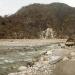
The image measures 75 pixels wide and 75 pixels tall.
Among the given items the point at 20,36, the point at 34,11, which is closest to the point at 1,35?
the point at 20,36

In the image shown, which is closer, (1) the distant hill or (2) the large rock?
(2) the large rock

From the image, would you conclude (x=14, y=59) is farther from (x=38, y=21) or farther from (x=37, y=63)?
(x=38, y=21)

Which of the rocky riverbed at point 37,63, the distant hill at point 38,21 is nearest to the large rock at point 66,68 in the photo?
the rocky riverbed at point 37,63

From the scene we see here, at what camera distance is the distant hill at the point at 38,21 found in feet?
326

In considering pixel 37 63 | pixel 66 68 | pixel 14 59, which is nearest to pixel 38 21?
pixel 14 59

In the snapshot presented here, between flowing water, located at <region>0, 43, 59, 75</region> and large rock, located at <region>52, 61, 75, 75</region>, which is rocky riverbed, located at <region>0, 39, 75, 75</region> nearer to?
flowing water, located at <region>0, 43, 59, 75</region>

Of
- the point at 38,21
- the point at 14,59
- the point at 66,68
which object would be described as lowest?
the point at 14,59

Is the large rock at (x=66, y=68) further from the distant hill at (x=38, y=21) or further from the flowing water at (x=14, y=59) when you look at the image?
the distant hill at (x=38, y=21)

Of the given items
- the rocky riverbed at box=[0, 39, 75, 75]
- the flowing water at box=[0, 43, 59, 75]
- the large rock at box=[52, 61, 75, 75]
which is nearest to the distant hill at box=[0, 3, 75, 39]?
the flowing water at box=[0, 43, 59, 75]

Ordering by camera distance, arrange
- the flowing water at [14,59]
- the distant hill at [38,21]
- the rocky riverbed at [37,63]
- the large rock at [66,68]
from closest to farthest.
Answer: the large rock at [66,68]
the rocky riverbed at [37,63]
the flowing water at [14,59]
the distant hill at [38,21]

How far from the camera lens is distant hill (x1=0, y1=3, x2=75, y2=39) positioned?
99.4 meters

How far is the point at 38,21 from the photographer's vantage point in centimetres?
12062

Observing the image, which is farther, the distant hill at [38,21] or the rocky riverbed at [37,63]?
the distant hill at [38,21]

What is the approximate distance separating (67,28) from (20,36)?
33.1 metres
